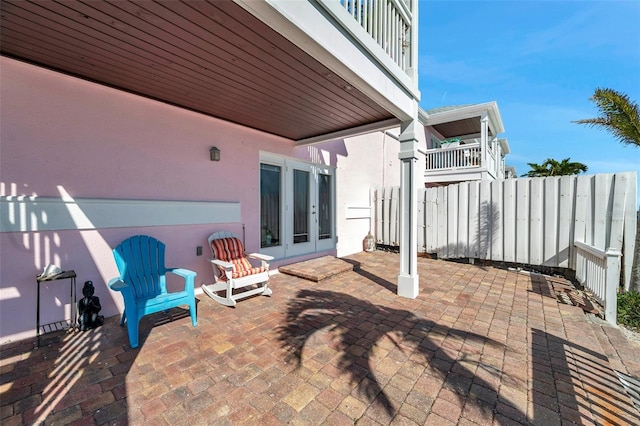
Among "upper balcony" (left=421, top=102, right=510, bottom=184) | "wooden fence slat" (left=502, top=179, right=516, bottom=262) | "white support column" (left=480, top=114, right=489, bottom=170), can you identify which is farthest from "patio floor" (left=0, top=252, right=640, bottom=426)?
"upper balcony" (left=421, top=102, right=510, bottom=184)

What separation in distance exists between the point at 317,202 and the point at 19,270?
4.63m

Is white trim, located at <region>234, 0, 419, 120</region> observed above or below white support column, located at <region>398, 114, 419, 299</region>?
above

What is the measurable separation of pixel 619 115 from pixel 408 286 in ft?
15.5

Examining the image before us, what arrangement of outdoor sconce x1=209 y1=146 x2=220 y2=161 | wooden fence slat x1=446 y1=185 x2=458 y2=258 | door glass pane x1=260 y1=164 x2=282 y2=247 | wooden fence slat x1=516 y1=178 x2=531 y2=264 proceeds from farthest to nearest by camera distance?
1. wooden fence slat x1=446 y1=185 x2=458 y2=258
2. wooden fence slat x1=516 y1=178 x2=531 y2=264
3. door glass pane x1=260 y1=164 x2=282 y2=247
4. outdoor sconce x1=209 y1=146 x2=220 y2=161

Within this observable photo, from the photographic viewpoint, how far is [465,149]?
9.60 meters

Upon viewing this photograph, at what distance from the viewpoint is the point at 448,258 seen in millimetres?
6328

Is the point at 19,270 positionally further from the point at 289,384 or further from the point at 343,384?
the point at 343,384

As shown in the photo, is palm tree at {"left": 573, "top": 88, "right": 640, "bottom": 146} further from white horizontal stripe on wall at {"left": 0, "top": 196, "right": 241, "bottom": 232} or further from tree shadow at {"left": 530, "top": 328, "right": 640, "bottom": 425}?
white horizontal stripe on wall at {"left": 0, "top": 196, "right": 241, "bottom": 232}

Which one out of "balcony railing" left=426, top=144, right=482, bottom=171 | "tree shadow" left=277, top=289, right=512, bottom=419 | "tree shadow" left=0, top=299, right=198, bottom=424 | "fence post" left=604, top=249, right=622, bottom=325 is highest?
"balcony railing" left=426, top=144, right=482, bottom=171

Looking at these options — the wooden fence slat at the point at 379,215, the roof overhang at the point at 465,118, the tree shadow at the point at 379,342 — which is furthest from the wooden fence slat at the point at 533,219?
the roof overhang at the point at 465,118

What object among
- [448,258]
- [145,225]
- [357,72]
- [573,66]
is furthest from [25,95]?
[573,66]

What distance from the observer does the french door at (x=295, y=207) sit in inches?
199

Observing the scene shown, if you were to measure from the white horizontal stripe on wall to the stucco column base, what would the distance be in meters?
3.04

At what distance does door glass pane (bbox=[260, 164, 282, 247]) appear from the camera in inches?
195
